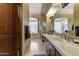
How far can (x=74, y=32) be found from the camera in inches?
128

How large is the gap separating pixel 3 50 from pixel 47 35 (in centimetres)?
120

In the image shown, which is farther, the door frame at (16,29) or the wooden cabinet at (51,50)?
the door frame at (16,29)

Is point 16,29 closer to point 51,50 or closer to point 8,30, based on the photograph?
point 8,30

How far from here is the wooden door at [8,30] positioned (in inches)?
150

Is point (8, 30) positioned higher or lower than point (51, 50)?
higher

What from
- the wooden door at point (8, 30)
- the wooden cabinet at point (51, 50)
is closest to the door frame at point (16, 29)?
the wooden door at point (8, 30)

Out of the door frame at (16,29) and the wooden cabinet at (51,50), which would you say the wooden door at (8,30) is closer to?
the door frame at (16,29)

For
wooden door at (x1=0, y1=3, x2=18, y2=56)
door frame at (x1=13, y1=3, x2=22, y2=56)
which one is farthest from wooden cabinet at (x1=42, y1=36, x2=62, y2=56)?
wooden door at (x1=0, y1=3, x2=18, y2=56)

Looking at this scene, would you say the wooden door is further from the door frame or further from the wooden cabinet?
the wooden cabinet

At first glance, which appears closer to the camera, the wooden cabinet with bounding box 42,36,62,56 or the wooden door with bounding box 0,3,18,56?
the wooden cabinet with bounding box 42,36,62,56

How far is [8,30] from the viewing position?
156 inches

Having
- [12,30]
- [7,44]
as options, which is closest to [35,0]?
[12,30]

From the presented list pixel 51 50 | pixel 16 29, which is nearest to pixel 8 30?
pixel 16 29

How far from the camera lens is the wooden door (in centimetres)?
380
